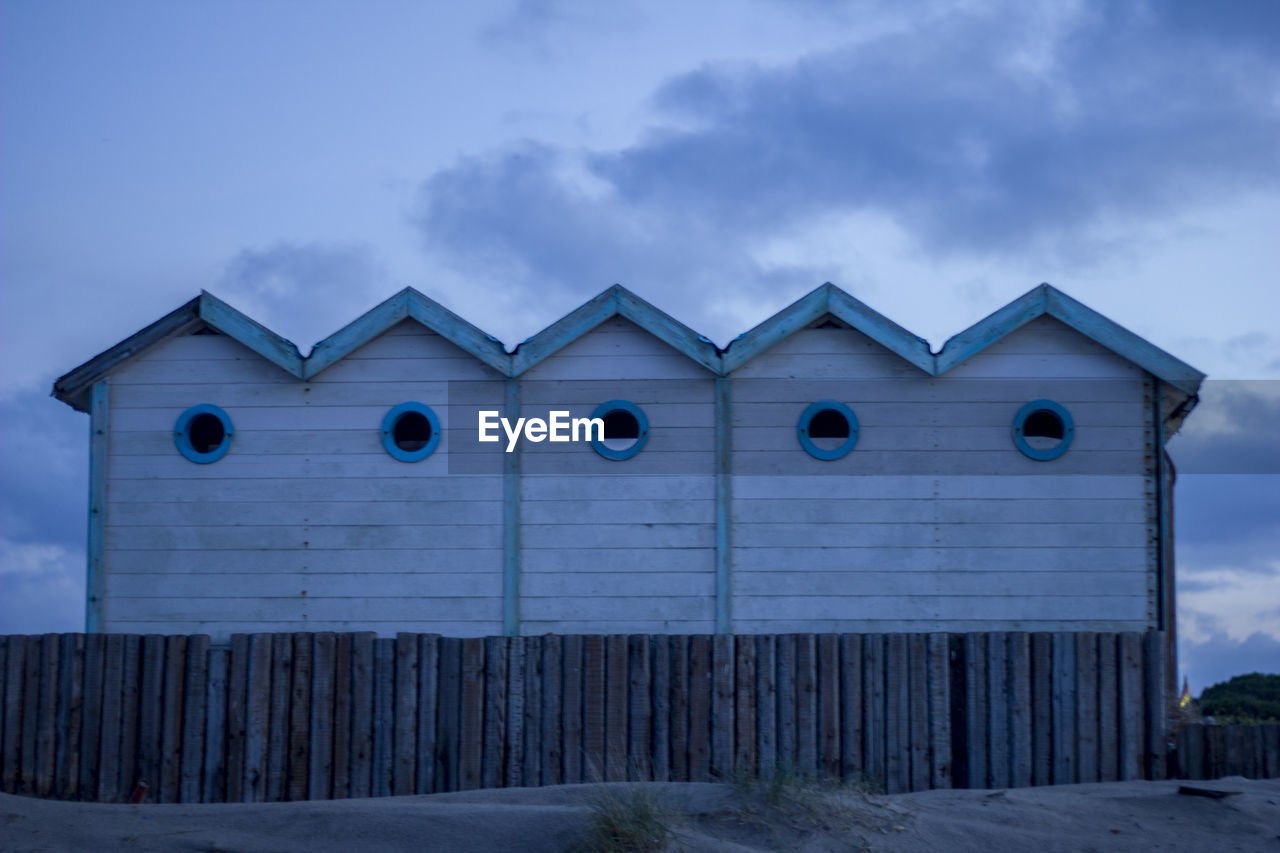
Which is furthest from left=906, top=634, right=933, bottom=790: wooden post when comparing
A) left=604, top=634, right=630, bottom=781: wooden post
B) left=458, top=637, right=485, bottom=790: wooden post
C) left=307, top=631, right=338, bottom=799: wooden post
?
left=307, top=631, right=338, bottom=799: wooden post

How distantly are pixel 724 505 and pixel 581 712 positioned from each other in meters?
2.85

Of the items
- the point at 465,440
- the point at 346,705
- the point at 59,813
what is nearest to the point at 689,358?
the point at 465,440

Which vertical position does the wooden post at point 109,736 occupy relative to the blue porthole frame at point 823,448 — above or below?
below

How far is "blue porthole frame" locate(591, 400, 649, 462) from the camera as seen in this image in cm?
1090

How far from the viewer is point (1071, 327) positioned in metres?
10.9

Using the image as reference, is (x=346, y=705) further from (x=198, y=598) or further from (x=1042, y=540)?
(x=1042, y=540)

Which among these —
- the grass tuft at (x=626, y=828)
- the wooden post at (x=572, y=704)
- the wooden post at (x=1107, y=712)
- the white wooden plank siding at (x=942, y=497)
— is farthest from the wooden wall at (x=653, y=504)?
the grass tuft at (x=626, y=828)

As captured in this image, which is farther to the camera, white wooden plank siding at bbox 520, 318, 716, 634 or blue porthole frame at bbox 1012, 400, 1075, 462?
blue porthole frame at bbox 1012, 400, 1075, 462

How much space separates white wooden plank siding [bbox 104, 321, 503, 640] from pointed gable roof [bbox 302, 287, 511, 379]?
0.17 m

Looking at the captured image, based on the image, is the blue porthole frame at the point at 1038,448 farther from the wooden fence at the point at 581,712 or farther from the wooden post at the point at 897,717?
the wooden post at the point at 897,717

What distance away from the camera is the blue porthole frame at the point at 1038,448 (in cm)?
1083

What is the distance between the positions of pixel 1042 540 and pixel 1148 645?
2.02m

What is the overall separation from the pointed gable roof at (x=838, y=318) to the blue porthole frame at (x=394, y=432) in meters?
2.75

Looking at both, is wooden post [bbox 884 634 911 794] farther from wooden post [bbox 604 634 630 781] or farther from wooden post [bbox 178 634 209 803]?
wooden post [bbox 178 634 209 803]
